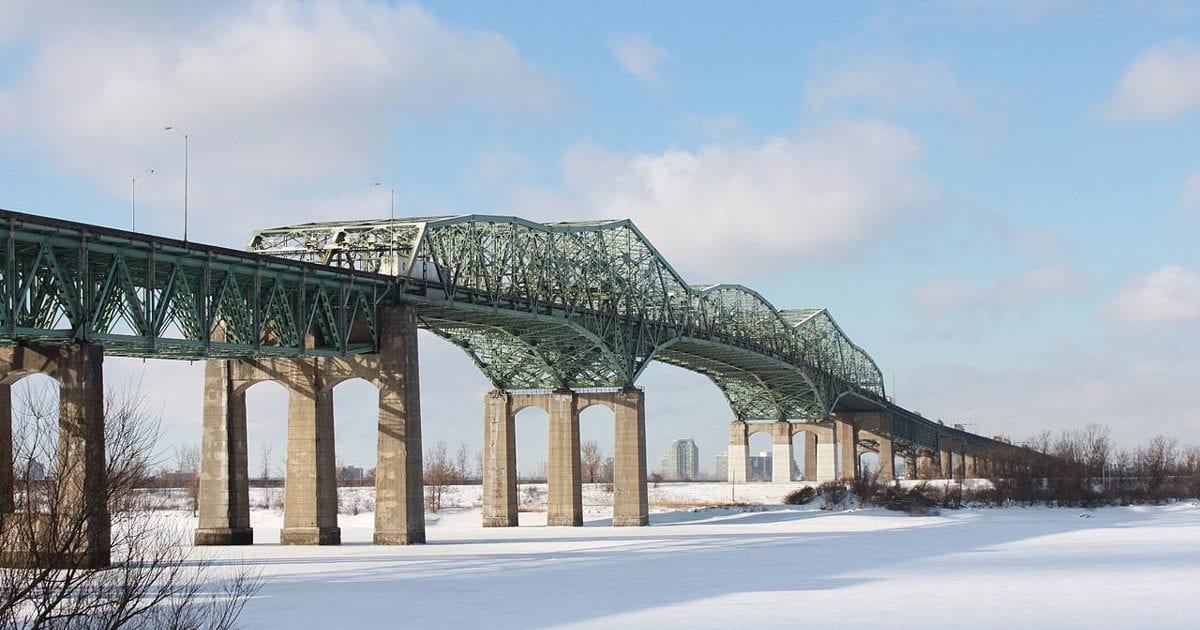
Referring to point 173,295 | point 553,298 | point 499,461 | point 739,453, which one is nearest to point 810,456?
point 739,453

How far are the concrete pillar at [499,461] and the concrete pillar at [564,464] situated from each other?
251 cm

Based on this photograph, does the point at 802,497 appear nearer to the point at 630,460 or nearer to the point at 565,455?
the point at 630,460

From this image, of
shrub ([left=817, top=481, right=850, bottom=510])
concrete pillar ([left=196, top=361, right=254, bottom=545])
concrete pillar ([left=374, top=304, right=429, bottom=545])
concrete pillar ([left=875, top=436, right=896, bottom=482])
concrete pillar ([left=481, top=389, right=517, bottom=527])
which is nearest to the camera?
concrete pillar ([left=374, top=304, right=429, bottom=545])

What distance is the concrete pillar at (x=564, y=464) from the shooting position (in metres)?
86.2

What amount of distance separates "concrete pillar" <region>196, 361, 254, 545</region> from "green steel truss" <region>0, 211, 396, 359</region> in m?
2.54

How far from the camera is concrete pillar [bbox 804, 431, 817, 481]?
160625 mm

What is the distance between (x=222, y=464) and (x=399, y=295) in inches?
418

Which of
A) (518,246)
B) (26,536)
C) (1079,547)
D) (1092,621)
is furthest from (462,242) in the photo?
(26,536)

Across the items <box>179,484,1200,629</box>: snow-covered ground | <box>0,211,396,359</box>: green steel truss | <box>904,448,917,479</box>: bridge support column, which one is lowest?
<box>904,448,917,479</box>: bridge support column

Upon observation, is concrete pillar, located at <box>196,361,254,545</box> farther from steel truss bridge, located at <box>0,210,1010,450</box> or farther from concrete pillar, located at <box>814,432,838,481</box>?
concrete pillar, located at <box>814,432,838,481</box>

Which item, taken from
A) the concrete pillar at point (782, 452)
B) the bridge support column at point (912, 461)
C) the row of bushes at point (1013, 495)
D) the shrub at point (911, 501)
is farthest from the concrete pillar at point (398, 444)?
the bridge support column at point (912, 461)

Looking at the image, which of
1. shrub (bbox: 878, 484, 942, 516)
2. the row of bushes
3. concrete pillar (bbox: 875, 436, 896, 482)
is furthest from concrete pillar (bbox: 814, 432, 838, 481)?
shrub (bbox: 878, 484, 942, 516)

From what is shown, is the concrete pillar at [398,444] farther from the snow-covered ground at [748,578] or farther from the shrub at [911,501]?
the shrub at [911,501]

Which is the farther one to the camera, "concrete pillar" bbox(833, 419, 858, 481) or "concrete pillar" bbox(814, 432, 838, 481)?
"concrete pillar" bbox(833, 419, 858, 481)
